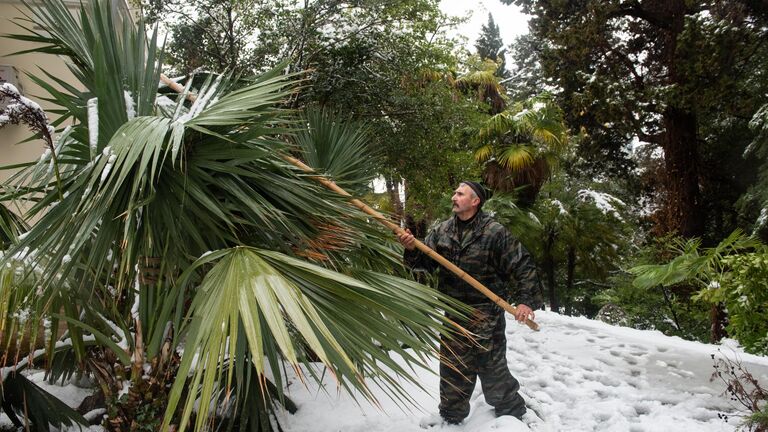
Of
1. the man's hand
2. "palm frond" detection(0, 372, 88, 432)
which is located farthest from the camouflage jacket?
"palm frond" detection(0, 372, 88, 432)

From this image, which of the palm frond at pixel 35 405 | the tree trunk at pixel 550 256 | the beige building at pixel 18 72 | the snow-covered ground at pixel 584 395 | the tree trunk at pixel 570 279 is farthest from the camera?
the tree trunk at pixel 570 279

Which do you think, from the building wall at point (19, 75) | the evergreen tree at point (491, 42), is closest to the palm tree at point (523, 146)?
the building wall at point (19, 75)

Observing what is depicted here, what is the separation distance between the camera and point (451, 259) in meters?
3.45

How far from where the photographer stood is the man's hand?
3096mm

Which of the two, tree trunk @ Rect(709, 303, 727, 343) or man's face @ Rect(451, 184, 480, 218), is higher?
man's face @ Rect(451, 184, 480, 218)

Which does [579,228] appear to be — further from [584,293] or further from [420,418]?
[420,418]

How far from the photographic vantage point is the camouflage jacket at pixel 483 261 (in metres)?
3.30

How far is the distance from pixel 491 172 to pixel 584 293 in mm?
4960

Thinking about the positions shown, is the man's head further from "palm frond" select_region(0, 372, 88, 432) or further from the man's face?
"palm frond" select_region(0, 372, 88, 432)

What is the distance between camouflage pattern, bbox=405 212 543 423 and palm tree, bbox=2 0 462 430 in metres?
0.73

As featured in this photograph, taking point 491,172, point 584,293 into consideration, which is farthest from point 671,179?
point 584,293

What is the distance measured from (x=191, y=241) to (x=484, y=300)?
1.88 m

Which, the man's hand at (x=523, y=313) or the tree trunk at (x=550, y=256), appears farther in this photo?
the tree trunk at (x=550, y=256)

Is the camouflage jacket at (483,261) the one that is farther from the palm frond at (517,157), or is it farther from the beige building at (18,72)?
the palm frond at (517,157)
